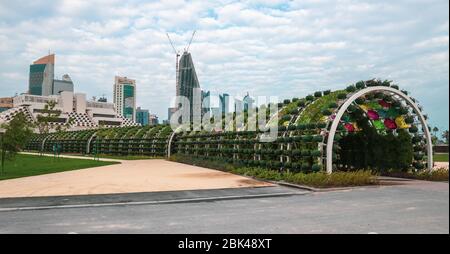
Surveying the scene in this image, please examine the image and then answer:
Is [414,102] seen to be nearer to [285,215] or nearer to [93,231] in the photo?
[285,215]

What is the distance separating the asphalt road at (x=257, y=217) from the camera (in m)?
7.50

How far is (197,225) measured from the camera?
7.91 meters

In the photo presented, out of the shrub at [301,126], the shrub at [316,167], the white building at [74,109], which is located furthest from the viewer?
the white building at [74,109]

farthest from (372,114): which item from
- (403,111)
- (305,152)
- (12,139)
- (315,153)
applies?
(12,139)

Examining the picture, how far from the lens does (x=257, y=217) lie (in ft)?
28.8

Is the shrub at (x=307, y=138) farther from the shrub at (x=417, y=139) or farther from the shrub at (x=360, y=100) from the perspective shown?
the shrub at (x=417, y=139)

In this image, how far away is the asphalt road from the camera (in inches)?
295

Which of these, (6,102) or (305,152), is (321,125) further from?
(6,102)

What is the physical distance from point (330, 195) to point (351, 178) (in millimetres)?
2593

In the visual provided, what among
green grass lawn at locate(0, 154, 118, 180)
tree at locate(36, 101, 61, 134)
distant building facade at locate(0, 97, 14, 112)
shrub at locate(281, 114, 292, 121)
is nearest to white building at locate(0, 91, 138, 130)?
tree at locate(36, 101, 61, 134)

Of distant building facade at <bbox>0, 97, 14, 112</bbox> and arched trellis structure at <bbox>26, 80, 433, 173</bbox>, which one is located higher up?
distant building facade at <bbox>0, 97, 14, 112</bbox>

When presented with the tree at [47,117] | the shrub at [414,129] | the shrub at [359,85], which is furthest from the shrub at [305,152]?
the tree at [47,117]

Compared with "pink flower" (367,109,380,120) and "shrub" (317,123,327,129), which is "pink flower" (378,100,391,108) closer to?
"pink flower" (367,109,380,120)
